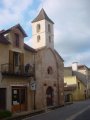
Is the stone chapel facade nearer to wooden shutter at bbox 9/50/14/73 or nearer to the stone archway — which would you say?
the stone archway

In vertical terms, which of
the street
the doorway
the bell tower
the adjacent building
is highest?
the bell tower

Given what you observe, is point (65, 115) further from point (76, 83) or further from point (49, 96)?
point (76, 83)

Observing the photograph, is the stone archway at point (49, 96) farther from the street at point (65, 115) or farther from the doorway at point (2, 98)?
the doorway at point (2, 98)

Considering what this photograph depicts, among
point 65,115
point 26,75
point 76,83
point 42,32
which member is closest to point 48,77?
point 26,75

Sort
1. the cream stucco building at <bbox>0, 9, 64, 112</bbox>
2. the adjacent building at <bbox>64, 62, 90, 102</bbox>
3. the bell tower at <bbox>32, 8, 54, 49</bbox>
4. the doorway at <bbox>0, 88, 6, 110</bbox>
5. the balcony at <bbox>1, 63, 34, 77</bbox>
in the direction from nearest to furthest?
the doorway at <bbox>0, 88, 6, 110</bbox>
the balcony at <bbox>1, 63, 34, 77</bbox>
the cream stucco building at <bbox>0, 9, 64, 112</bbox>
the bell tower at <bbox>32, 8, 54, 49</bbox>
the adjacent building at <bbox>64, 62, 90, 102</bbox>

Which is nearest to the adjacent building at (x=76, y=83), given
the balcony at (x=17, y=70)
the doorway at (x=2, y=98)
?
the balcony at (x=17, y=70)

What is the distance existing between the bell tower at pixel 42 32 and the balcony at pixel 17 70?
15.4 m

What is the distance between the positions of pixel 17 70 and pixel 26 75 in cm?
139

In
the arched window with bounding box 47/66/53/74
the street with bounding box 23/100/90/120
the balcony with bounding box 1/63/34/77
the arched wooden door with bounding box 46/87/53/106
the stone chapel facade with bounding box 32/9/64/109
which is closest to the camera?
the street with bounding box 23/100/90/120

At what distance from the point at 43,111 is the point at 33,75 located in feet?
17.4

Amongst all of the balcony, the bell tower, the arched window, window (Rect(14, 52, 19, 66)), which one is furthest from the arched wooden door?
the bell tower

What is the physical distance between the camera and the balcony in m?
30.8

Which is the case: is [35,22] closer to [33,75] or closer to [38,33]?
[38,33]

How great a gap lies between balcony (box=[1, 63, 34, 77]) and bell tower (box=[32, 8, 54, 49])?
15417 millimetres
